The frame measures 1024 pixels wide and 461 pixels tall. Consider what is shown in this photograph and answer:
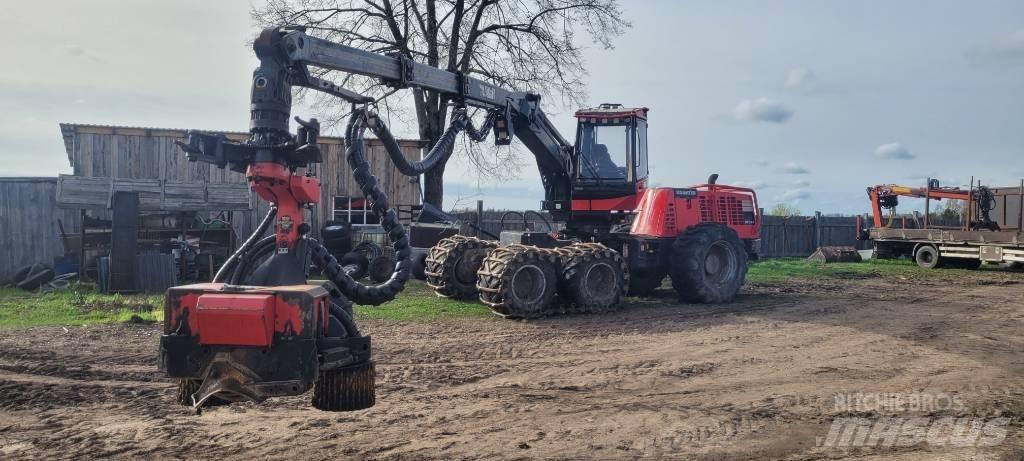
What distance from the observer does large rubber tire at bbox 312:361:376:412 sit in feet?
15.6

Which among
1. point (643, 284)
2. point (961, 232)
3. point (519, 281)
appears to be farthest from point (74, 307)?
point (961, 232)

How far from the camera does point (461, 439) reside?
209 inches

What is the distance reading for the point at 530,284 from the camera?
1101cm

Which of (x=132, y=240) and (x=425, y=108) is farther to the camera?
(x=425, y=108)

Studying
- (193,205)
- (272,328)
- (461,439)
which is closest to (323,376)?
(272,328)

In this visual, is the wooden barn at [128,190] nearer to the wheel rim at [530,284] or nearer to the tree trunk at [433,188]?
the tree trunk at [433,188]

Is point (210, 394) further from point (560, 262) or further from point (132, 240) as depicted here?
point (132, 240)

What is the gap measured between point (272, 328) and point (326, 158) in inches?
646

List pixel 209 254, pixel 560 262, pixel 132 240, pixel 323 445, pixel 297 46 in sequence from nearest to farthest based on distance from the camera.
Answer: pixel 323 445
pixel 297 46
pixel 560 262
pixel 132 240
pixel 209 254

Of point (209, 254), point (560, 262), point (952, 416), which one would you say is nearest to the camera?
point (952, 416)

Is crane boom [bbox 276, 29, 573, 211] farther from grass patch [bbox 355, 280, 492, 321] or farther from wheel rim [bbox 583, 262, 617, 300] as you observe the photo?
grass patch [bbox 355, 280, 492, 321]

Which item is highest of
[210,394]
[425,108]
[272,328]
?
[425,108]

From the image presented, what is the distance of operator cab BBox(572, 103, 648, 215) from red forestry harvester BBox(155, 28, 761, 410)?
0.07 ft

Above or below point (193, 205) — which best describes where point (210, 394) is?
below
